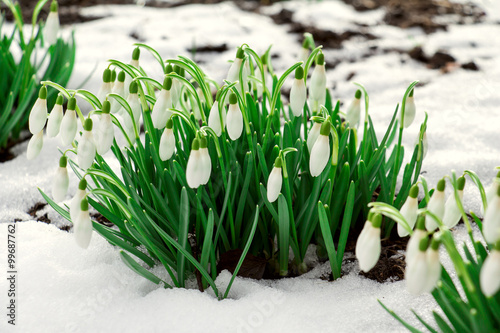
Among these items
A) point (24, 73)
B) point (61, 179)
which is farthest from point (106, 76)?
point (24, 73)

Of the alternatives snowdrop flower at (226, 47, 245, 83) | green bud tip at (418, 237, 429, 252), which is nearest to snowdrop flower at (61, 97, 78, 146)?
snowdrop flower at (226, 47, 245, 83)

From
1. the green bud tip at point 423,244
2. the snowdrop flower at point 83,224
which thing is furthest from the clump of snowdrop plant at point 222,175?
the green bud tip at point 423,244

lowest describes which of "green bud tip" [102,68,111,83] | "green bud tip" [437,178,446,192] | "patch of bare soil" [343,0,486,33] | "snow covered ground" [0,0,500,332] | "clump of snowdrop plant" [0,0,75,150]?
"snow covered ground" [0,0,500,332]

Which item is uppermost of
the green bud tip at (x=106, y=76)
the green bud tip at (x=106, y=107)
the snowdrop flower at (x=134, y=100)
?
the green bud tip at (x=106, y=76)

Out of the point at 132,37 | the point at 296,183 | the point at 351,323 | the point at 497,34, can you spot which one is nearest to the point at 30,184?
the point at 296,183

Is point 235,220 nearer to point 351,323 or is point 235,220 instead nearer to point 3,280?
point 351,323

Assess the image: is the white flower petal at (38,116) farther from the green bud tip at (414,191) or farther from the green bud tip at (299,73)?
the green bud tip at (414,191)

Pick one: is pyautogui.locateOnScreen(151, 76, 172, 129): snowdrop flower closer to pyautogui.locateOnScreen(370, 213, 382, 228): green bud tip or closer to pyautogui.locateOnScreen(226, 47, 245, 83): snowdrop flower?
pyautogui.locateOnScreen(226, 47, 245, 83): snowdrop flower
